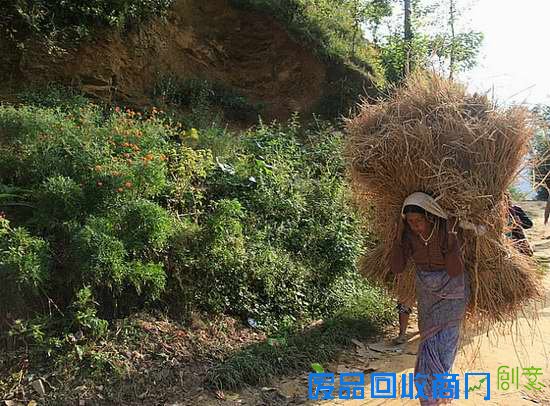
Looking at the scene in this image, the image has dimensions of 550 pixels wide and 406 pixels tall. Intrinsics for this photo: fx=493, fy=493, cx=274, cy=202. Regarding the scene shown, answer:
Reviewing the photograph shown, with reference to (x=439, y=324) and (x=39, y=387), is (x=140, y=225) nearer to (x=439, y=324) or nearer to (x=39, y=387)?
(x=39, y=387)

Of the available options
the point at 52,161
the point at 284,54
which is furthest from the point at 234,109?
the point at 52,161

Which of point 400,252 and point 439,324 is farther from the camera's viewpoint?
point 400,252

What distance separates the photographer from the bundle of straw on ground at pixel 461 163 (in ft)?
9.04

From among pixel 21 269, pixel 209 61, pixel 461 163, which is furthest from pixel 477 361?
pixel 209 61

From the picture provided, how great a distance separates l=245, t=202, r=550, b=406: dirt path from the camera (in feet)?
10.7

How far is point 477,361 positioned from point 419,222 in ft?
5.43

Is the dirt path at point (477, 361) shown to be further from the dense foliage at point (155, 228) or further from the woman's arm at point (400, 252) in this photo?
the woman's arm at point (400, 252)

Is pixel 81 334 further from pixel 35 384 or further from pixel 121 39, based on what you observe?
pixel 121 39

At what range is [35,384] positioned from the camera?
2902mm

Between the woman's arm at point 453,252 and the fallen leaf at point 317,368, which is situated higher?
the woman's arm at point 453,252

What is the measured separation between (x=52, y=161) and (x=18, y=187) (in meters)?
0.31

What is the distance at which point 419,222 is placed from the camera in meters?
2.80

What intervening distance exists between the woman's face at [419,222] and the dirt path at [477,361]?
3.44 feet

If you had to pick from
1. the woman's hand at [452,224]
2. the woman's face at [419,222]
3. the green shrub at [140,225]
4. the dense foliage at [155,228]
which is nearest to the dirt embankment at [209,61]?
the dense foliage at [155,228]
